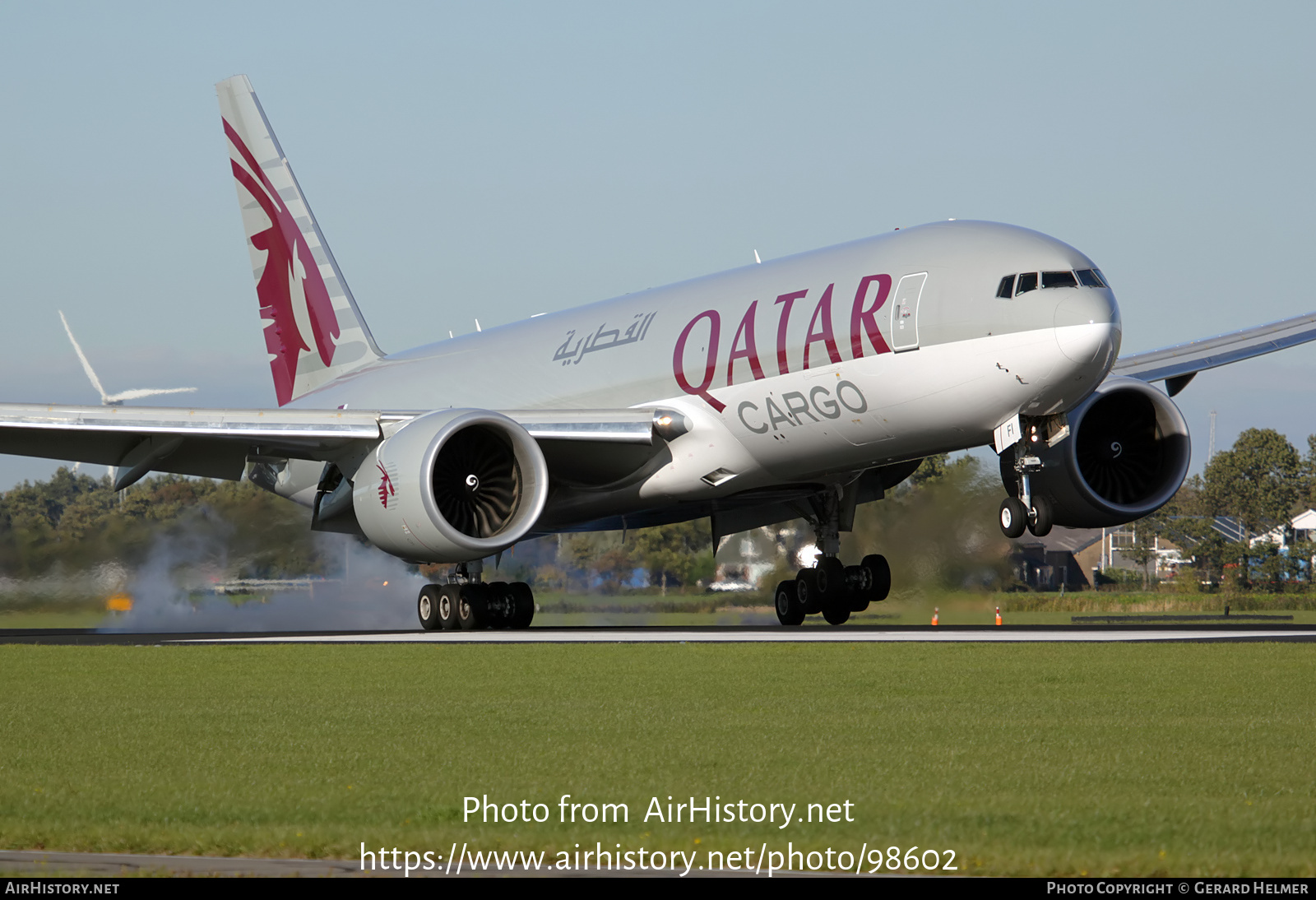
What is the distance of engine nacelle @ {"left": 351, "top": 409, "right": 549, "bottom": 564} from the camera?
2183 centimetres

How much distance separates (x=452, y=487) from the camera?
905 inches

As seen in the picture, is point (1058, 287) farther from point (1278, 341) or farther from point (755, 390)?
point (1278, 341)

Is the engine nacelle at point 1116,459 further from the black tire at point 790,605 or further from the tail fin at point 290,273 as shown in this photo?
the tail fin at point 290,273

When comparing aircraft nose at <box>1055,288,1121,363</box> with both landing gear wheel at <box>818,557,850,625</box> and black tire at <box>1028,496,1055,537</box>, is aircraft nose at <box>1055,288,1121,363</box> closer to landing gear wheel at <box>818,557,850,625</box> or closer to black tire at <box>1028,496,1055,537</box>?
black tire at <box>1028,496,1055,537</box>

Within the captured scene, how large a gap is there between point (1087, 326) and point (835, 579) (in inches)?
330

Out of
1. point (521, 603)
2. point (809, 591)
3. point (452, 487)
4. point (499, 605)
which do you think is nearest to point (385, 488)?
point (452, 487)

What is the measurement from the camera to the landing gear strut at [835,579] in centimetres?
2677

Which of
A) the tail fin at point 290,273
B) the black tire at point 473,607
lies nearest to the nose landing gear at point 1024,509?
the black tire at point 473,607

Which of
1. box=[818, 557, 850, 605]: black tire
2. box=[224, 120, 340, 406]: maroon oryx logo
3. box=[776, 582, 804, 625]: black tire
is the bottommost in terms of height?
box=[776, 582, 804, 625]: black tire

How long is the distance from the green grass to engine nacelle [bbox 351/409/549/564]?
237 inches

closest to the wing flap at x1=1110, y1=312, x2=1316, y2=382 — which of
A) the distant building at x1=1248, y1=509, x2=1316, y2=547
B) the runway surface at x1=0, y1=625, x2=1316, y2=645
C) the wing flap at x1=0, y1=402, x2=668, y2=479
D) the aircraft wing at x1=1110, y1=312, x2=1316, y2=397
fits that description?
the aircraft wing at x1=1110, y1=312, x2=1316, y2=397

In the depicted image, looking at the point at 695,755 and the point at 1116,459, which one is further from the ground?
the point at 1116,459

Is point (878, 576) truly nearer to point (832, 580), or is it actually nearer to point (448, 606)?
point (832, 580)
